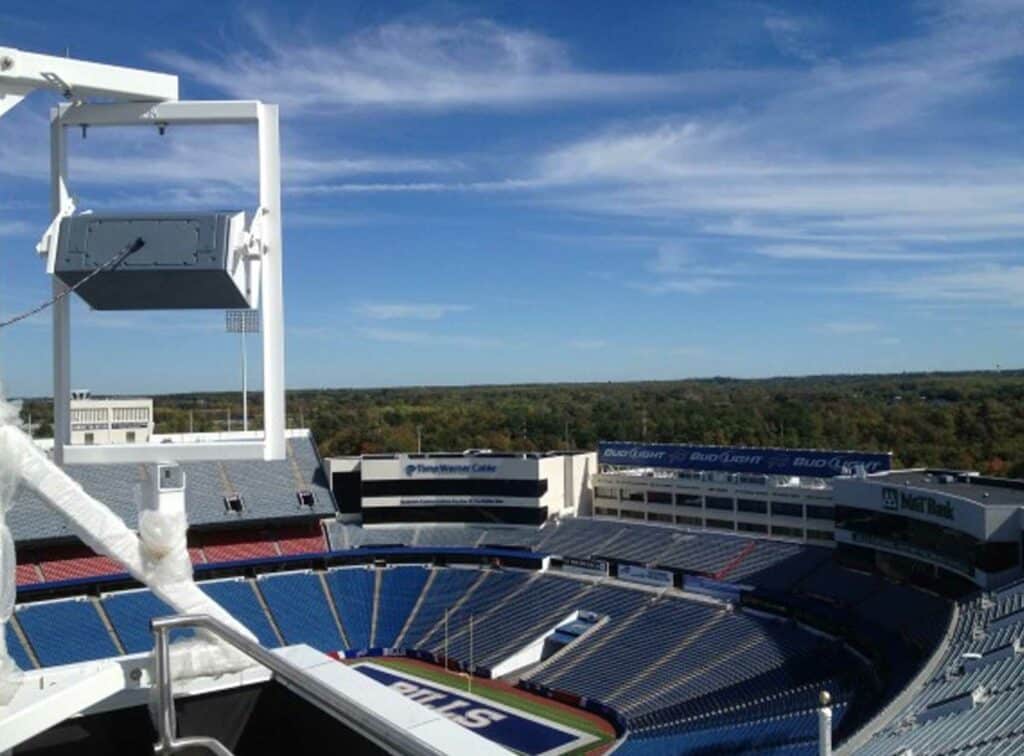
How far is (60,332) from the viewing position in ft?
13.5

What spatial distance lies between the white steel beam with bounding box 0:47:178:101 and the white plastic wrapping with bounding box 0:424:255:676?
52.2 inches

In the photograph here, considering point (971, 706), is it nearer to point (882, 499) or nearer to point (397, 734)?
point (882, 499)

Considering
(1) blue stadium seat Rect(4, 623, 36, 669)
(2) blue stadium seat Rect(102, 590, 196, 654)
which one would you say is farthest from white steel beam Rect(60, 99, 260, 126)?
(2) blue stadium seat Rect(102, 590, 196, 654)

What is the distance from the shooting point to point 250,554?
37031 millimetres

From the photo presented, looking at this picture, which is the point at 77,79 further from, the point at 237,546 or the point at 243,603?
the point at 237,546

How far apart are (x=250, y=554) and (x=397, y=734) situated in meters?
36.7

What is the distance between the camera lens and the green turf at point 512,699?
2533cm

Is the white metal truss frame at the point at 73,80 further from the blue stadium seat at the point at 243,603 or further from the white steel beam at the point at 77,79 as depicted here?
the blue stadium seat at the point at 243,603

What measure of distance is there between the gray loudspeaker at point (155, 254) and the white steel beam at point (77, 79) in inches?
20.3

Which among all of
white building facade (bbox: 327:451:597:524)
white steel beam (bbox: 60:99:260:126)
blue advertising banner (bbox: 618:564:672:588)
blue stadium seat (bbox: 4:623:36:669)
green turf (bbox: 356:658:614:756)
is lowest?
green turf (bbox: 356:658:614:756)

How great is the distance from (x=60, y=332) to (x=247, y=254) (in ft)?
3.17

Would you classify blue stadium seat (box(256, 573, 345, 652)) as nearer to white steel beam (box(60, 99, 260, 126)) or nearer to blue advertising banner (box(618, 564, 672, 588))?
blue advertising banner (box(618, 564, 672, 588))

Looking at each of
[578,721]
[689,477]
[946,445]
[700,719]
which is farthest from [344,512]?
[946,445]

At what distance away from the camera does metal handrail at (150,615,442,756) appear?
91.1 inches
